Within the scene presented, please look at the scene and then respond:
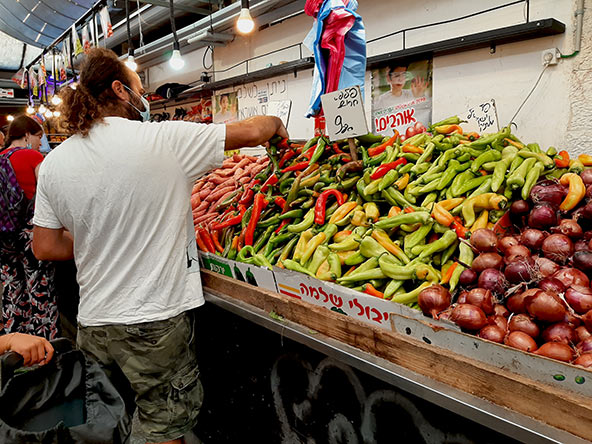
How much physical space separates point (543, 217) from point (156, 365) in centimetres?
200

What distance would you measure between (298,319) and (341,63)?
1.62 meters

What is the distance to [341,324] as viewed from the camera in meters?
1.89

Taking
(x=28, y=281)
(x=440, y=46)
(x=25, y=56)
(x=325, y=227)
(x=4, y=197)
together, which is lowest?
(x=28, y=281)

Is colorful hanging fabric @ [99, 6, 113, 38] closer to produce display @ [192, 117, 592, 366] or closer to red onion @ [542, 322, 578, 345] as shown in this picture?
produce display @ [192, 117, 592, 366]

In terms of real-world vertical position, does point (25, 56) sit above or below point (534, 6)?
above

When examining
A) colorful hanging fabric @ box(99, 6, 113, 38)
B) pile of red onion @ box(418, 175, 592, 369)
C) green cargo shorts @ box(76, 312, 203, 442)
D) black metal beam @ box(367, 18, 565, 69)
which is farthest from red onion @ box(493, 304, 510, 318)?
colorful hanging fabric @ box(99, 6, 113, 38)

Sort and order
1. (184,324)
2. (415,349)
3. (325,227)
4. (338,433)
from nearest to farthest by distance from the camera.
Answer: (415,349), (338,433), (184,324), (325,227)

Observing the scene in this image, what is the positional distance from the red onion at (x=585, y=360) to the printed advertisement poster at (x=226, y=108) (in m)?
7.38

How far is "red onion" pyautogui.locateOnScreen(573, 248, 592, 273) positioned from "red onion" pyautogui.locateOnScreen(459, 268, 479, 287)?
37cm

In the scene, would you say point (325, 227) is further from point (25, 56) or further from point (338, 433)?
point (25, 56)

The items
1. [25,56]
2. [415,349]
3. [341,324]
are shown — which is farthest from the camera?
[25,56]

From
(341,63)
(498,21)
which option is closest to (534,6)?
(498,21)

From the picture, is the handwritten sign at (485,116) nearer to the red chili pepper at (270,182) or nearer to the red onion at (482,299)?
the red chili pepper at (270,182)

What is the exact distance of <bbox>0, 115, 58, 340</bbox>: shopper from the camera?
390 centimetres
